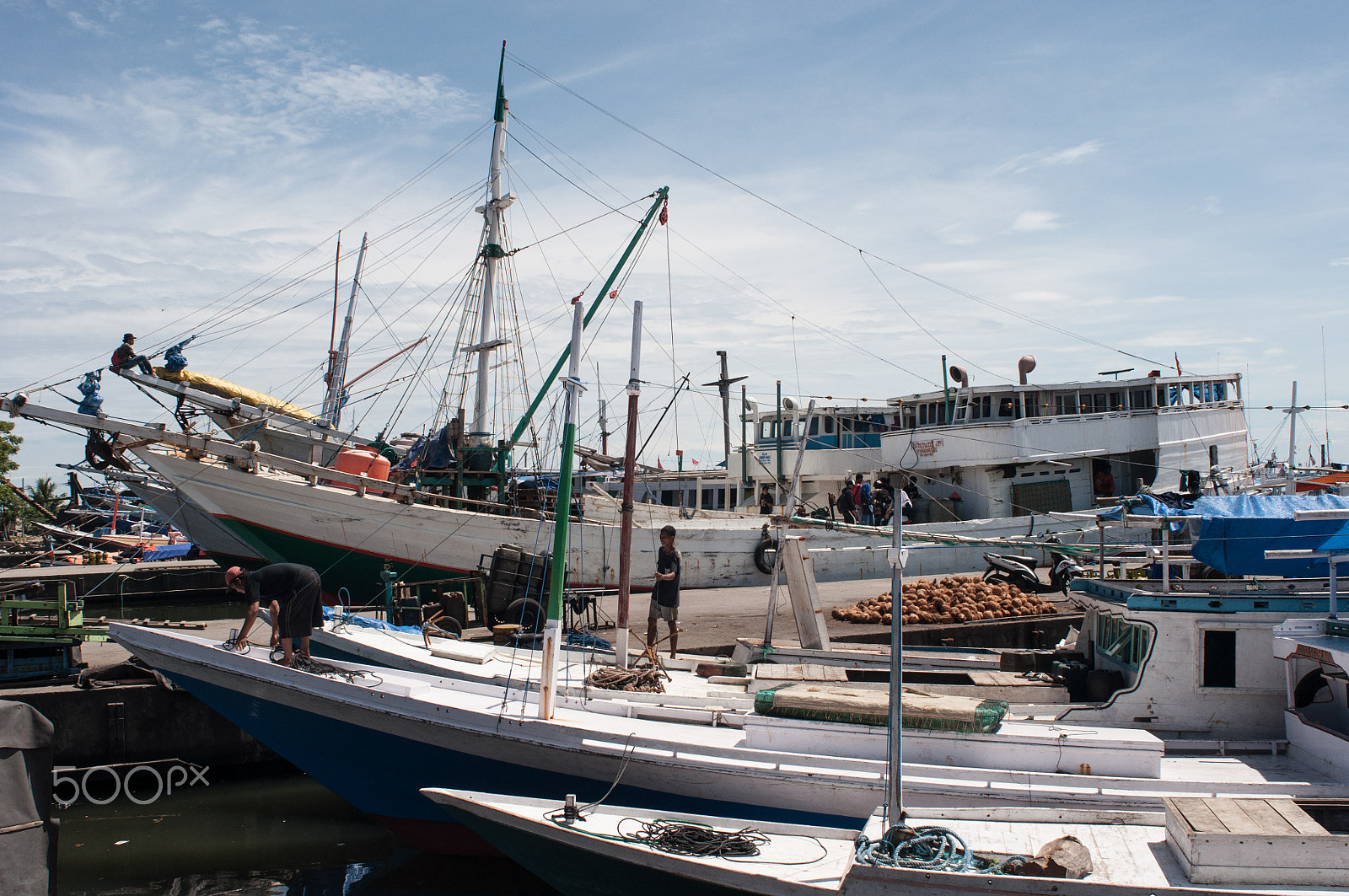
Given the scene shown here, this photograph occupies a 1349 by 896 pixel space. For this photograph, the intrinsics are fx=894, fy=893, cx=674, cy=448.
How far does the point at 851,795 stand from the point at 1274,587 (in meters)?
5.39

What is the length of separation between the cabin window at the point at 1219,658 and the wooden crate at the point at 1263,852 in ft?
8.55

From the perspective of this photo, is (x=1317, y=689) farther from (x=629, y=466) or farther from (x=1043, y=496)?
(x=1043, y=496)

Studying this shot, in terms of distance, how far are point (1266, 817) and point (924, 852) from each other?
6.99ft

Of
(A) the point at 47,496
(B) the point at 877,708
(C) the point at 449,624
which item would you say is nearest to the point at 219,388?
(C) the point at 449,624

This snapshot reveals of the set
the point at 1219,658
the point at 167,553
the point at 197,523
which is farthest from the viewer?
the point at 167,553

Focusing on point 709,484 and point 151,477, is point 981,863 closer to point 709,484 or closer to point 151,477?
point 151,477

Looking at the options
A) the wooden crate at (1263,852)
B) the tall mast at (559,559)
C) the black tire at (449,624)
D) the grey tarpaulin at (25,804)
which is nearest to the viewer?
the wooden crate at (1263,852)

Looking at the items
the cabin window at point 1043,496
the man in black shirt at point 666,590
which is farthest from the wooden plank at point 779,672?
the cabin window at point 1043,496

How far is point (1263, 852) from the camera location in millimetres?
5273

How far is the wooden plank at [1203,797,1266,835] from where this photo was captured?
17.6ft

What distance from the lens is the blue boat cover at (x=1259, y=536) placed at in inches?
314

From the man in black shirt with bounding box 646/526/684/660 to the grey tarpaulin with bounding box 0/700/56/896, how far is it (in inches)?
220

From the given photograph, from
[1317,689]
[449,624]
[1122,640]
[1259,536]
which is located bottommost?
[449,624]

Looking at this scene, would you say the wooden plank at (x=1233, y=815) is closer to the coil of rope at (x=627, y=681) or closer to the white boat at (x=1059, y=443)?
the coil of rope at (x=627, y=681)
